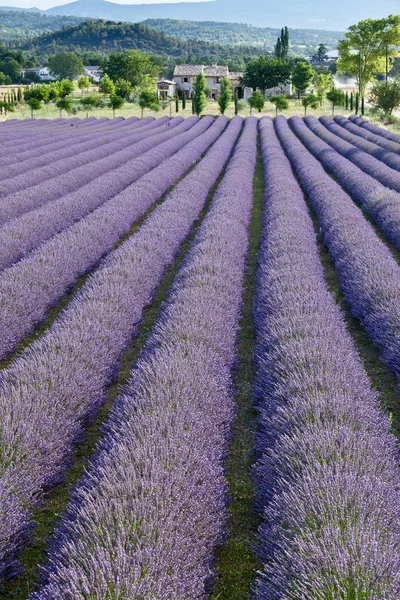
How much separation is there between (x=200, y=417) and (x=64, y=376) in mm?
1123

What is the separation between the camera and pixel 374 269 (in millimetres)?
6195

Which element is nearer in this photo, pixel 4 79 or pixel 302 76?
pixel 302 76

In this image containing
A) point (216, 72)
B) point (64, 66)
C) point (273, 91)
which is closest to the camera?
point (273, 91)

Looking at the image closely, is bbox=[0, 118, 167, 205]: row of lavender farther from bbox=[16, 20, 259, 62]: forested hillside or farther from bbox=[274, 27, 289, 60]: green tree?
bbox=[16, 20, 259, 62]: forested hillside

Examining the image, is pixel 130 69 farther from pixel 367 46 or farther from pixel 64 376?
pixel 64 376

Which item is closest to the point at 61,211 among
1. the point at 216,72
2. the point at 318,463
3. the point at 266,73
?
the point at 318,463

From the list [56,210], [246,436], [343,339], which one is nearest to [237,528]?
[246,436]

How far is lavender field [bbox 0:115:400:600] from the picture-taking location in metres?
2.35

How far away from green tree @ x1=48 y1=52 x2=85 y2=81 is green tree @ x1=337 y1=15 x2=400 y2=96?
61.5 meters

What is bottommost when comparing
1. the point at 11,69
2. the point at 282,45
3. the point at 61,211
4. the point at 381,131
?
the point at 61,211

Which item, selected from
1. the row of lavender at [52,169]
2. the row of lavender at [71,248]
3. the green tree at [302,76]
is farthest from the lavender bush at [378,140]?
the green tree at [302,76]

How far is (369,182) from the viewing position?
11.9m

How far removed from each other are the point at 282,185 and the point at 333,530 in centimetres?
987

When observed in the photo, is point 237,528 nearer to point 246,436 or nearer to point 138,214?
point 246,436
